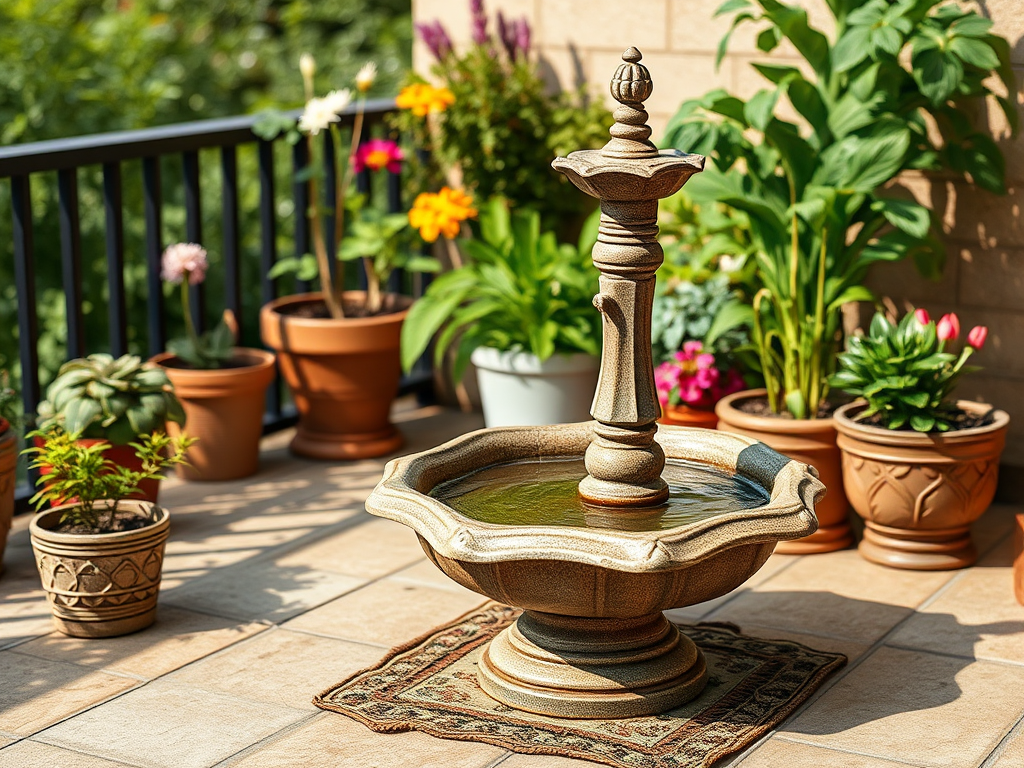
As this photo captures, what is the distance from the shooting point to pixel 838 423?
385 cm

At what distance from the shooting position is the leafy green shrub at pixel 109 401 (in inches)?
154

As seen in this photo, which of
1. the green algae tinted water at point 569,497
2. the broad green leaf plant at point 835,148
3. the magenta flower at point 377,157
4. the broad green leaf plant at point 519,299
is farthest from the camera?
the magenta flower at point 377,157

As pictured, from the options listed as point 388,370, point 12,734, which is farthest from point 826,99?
point 12,734

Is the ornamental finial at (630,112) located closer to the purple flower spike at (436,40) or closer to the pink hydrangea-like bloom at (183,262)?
the pink hydrangea-like bloom at (183,262)

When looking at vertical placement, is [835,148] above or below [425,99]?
below

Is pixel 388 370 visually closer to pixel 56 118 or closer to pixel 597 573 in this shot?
pixel 597 573

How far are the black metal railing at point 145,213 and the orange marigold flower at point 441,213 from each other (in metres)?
0.48

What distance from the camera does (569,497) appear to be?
3.06m

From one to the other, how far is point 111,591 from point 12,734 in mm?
512

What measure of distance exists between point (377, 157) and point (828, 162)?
1.60 m

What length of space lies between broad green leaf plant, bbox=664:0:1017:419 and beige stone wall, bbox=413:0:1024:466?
127 mm

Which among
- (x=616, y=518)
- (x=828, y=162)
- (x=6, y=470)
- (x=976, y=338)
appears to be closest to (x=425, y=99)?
(x=828, y=162)

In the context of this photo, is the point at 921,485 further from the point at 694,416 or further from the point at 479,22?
the point at 479,22

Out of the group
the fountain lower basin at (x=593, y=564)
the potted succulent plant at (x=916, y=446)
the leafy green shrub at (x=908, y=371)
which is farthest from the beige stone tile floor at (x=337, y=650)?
Answer: the leafy green shrub at (x=908, y=371)
